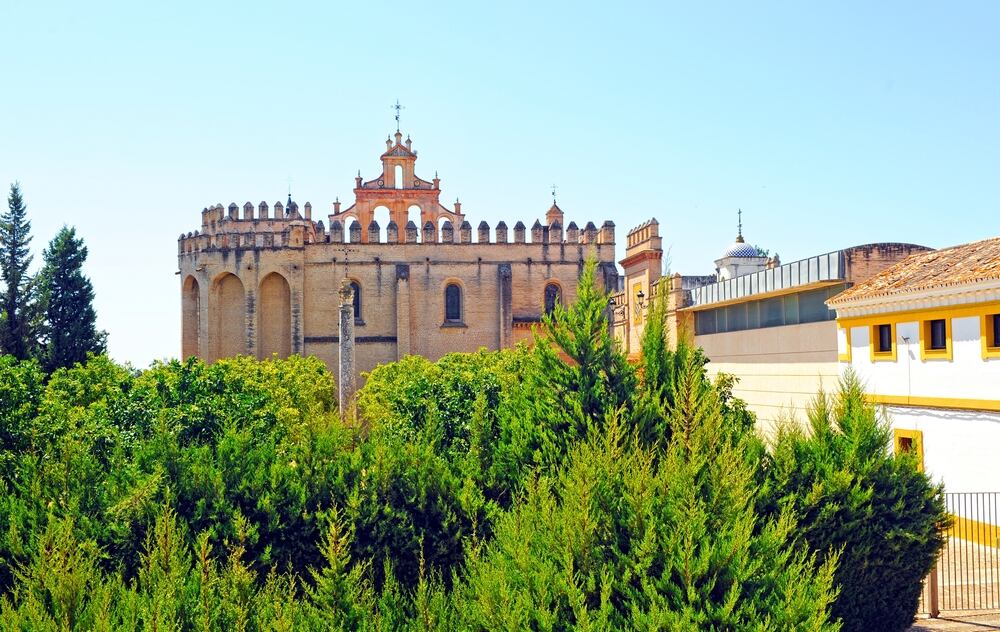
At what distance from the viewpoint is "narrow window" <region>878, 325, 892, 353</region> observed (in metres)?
19.3

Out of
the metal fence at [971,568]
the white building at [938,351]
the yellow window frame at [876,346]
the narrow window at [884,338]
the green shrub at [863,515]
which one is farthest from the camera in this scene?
the narrow window at [884,338]

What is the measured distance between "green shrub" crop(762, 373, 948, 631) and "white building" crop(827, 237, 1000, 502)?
4.07m

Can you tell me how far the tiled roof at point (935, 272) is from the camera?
55.3 ft

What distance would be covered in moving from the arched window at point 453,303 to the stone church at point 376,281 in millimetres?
49

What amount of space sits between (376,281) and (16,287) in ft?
50.0

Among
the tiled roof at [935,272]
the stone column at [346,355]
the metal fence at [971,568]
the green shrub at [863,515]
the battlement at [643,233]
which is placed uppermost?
the battlement at [643,233]

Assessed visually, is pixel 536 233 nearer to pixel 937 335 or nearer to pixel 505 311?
pixel 505 311

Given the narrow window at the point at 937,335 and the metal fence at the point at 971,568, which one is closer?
the metal fence at the point at 971,568

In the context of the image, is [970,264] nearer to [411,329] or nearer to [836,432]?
[836,432]

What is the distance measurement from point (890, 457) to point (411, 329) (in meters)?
34.0

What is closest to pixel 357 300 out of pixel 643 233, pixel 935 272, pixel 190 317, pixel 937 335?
pixel 190 317

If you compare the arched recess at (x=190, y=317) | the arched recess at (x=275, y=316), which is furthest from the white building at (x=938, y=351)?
the arched recess at (x=190, y=317)

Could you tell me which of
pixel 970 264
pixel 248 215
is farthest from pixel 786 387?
pixel 248 215

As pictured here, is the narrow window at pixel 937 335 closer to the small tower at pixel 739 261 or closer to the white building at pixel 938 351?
the white building at pixel 938 351
